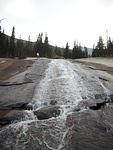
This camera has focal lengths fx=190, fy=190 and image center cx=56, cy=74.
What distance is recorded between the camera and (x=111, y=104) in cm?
948

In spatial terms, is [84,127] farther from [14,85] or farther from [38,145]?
[14,85]

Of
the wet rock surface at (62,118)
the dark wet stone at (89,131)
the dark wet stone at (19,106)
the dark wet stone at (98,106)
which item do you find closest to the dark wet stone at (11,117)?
the wet rock surface at (62,118)

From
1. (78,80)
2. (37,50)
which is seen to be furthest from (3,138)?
(37,50)

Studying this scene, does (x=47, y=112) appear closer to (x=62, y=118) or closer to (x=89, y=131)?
(x=62, y=118)

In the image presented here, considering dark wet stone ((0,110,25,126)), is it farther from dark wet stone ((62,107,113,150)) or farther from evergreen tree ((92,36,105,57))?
evergreen tree ((92,36,105,57))

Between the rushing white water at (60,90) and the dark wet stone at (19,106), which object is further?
the rushing white water at (60,90)

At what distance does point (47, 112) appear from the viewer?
27.2ft

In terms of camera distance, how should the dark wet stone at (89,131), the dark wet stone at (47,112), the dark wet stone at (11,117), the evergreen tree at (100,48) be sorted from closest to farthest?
the dark wet stone at (89,131)
the dark wet stone at (11,117)
the dark wet stone at (47,112)
the evergreen tree at (100,48)

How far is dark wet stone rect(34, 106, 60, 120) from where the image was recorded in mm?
8097

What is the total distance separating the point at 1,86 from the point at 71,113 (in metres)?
5.52

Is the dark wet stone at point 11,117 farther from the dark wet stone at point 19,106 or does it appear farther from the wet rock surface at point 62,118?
the dark wet stone at point 19,106

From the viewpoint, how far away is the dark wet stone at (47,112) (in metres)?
8.10

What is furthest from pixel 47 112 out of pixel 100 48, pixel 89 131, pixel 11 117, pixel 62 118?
pixel 100 48

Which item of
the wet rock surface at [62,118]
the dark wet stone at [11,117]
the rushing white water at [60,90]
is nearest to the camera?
the wet rock surface at [62,118]
